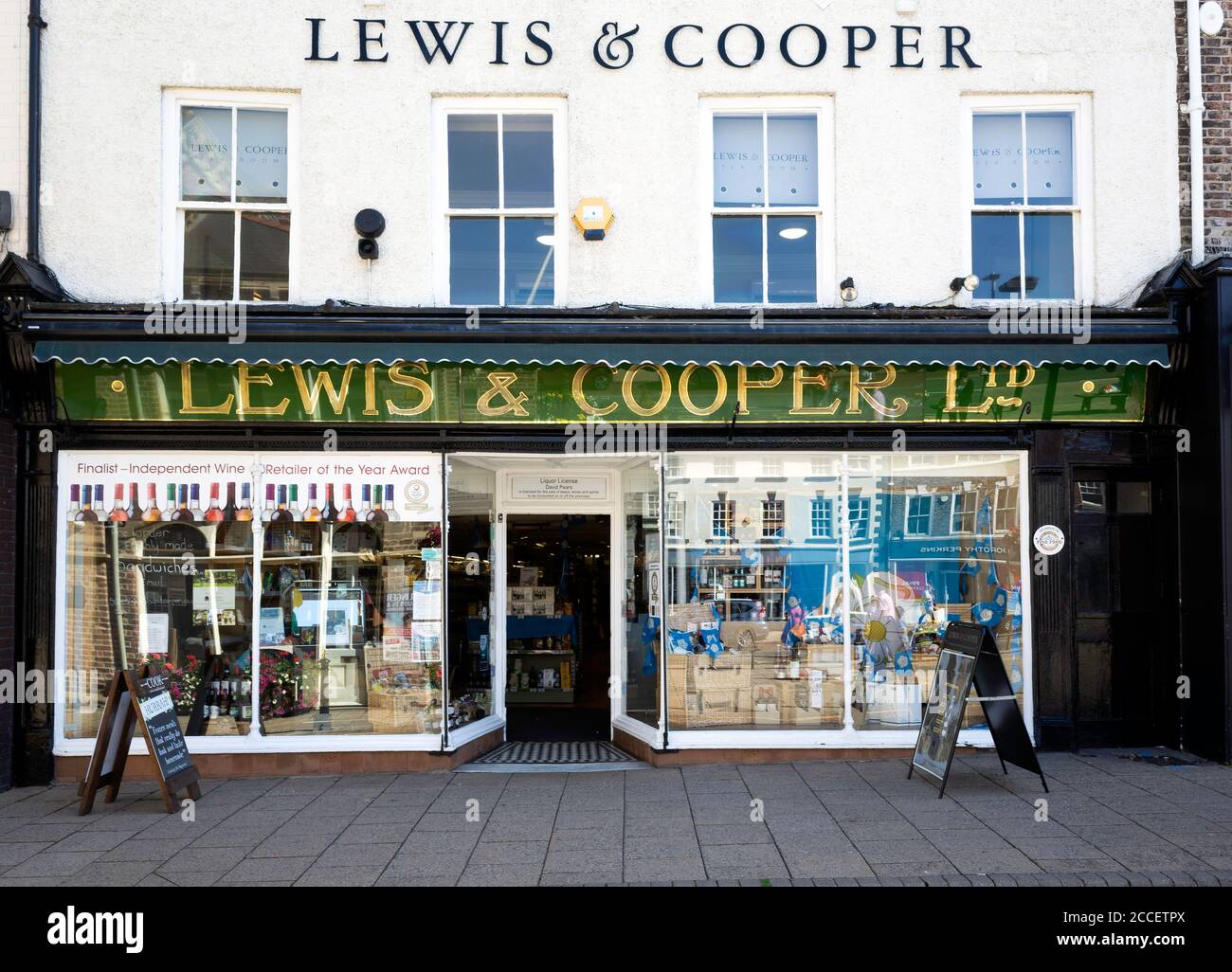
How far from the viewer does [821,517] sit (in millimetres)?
8789

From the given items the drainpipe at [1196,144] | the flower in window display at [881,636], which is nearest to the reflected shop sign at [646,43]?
the drainpipe at [1196,144]

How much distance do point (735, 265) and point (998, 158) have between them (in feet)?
8.76

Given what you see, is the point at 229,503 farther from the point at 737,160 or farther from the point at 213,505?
the point at 737,160

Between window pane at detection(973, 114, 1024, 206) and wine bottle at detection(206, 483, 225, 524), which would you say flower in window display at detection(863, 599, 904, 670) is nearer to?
window pane at detection(973, 114, 1024, 206)

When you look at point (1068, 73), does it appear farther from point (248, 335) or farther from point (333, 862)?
point (333, 862)

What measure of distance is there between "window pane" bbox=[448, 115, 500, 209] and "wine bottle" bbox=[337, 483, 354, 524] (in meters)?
2.74

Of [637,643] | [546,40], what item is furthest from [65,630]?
[546,40]

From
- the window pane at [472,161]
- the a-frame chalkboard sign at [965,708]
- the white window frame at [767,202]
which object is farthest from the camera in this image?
the window pane at [472,161]

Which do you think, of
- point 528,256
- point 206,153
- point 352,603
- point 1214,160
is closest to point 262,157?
point 206,153

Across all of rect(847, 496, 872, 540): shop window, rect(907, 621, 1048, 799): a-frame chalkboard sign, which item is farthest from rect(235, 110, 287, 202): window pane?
rect(907, 621, 1048, 799): a-frame chalkboard sign

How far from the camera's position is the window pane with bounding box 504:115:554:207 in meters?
8.67

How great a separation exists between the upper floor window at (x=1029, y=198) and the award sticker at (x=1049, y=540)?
2.14 meters

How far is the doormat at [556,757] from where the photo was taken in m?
8.53

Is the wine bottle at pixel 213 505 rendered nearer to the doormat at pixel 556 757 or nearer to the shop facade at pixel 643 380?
the shop facade at pixel 643 380
